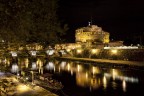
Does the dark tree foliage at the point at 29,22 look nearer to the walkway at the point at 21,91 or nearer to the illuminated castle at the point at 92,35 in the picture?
the walkway at the point at 21,91

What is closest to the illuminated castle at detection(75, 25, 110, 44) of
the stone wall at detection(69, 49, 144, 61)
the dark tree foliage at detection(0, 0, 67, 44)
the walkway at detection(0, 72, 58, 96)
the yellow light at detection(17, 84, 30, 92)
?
the stone wall at detection(69, 49, 144, 61)

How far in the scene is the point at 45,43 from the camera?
54.2 ft

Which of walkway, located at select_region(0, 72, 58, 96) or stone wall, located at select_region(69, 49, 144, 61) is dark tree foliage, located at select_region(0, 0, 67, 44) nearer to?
walkway, located at select_region(0, 72, 58, 96)

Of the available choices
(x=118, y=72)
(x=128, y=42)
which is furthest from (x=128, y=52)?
(x=128, y=42)

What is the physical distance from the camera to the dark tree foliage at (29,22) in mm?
11711

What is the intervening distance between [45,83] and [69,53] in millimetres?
65902

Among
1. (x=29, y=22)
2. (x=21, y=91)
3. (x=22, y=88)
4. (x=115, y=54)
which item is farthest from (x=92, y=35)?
(x=29, y=22)

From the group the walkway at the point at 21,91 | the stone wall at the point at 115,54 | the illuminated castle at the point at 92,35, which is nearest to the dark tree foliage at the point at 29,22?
the walkway at the point at 21,91

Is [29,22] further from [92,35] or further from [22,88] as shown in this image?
[92,35]

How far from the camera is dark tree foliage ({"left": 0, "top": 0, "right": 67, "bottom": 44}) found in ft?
38.4

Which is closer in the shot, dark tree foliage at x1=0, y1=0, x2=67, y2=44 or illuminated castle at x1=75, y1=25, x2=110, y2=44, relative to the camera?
dark tree foliage at x1=0, y1=0, x2=67, y2=44

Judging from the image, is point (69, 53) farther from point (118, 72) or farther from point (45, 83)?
point (45, 83)

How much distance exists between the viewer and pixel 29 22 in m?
13.3

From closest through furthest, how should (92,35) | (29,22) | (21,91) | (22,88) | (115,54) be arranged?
(29,22) → (21,91) → (22,88) → (115,54) → (92,35)
